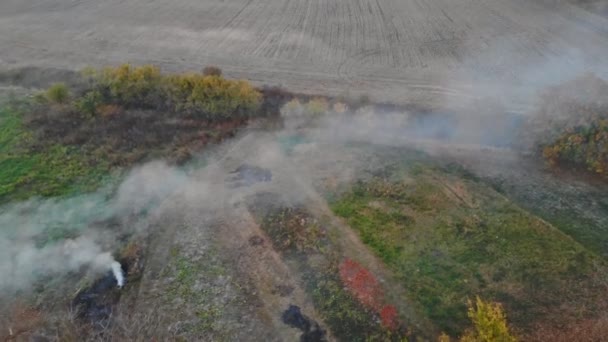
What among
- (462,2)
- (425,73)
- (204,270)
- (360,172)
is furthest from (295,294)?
(462,2)

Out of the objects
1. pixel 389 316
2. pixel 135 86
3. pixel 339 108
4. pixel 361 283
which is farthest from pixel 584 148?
pixel 135 86

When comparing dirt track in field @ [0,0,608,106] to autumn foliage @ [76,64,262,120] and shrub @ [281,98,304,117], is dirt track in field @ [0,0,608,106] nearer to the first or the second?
shrub @ [281,98,304,117]

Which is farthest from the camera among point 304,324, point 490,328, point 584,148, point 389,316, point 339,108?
point 339,108

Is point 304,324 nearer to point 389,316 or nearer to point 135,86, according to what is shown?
point 389,316

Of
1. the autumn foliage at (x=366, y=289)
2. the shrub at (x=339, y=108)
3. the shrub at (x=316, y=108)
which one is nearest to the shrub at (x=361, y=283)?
the autumn foliage at (x=366, y=289)

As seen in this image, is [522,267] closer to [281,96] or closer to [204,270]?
[204,270]

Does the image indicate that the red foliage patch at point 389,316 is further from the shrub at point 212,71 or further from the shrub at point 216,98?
the shrub at point 212,71
